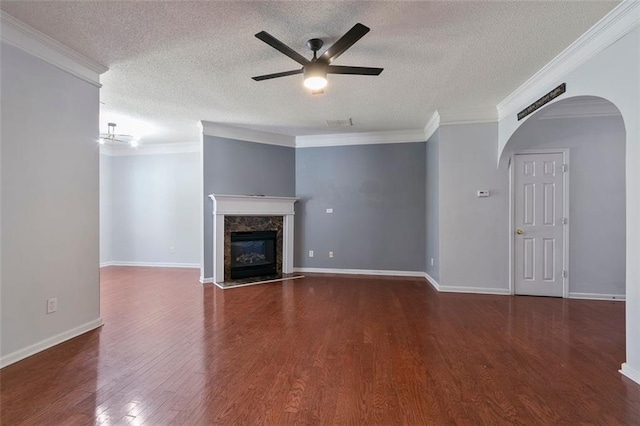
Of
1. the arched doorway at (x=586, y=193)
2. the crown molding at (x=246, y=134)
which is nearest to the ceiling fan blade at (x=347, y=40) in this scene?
the arched doorway at (x=586, y=193)

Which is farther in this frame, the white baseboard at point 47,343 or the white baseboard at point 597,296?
the white baseboard at point 597,296

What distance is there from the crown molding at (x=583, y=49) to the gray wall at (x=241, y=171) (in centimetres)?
392

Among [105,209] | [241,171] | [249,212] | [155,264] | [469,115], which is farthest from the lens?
[105,209]

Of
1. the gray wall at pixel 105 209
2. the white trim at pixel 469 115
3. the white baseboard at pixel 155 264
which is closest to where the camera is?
the white trim at pixel 469 115

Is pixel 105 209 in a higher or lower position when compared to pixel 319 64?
lower

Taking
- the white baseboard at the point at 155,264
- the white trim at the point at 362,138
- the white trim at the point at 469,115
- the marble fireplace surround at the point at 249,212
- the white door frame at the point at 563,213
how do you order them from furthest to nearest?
the white baseboard at the point at 155,264, the white trim at the point at 362,138, the marble fireplace surround at the point at 249,212, the white trim at the point at 469,115, the white door frame at the point at 563,213

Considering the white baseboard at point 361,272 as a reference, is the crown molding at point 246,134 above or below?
above

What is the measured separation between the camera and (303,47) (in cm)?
271

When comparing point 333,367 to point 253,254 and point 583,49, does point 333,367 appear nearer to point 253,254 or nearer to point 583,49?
point 583,49

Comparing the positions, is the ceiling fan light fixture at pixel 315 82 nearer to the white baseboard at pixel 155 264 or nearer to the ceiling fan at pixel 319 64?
the ceiling fan at pixel 319 64

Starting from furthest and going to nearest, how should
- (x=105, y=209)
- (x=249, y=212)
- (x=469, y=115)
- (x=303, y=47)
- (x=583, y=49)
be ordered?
(x=105, y=209) < (x=249, y=212) < (x=469, y=115) < (x=303, y=47) < (x=583, y=49)

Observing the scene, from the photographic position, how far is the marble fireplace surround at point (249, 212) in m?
5.08

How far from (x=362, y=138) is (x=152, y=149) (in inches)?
183

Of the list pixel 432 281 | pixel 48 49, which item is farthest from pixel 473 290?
pixel 48 49
